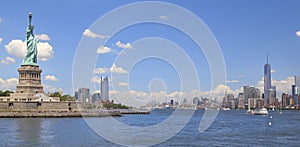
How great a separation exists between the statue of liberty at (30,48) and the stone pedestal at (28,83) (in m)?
1.57

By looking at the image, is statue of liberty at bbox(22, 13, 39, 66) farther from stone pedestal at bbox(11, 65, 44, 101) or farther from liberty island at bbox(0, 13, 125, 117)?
stone pedestal at bbox(11, 65, 44, 101)

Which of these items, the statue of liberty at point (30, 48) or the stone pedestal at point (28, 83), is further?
the statue of liberty at point (30, 48)

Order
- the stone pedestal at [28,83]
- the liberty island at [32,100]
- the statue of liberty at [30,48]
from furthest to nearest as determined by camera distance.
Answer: the statue of liberty at [30,48] → the stone pedestal at [28,83] → the liberty island at [32,100]

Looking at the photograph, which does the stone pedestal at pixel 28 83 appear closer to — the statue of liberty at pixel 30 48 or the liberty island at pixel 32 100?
the liberty island at pixel 32 100

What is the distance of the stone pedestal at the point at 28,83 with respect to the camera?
297 ft

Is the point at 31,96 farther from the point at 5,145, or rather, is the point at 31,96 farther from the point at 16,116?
the point at 5,145

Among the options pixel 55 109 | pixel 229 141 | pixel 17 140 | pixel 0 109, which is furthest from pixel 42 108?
pixel 229 141

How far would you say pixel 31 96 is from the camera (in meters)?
91.2

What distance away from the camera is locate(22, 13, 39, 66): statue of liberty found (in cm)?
9562

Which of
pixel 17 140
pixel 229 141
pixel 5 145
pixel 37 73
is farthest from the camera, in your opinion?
pixel 37 73

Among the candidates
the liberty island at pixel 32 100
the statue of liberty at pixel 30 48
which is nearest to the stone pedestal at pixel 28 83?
the liberty island at pixel 32 100

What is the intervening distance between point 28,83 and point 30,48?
391 inches

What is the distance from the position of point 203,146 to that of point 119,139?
9.14 m

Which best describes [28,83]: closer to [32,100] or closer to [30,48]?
[32,100]
